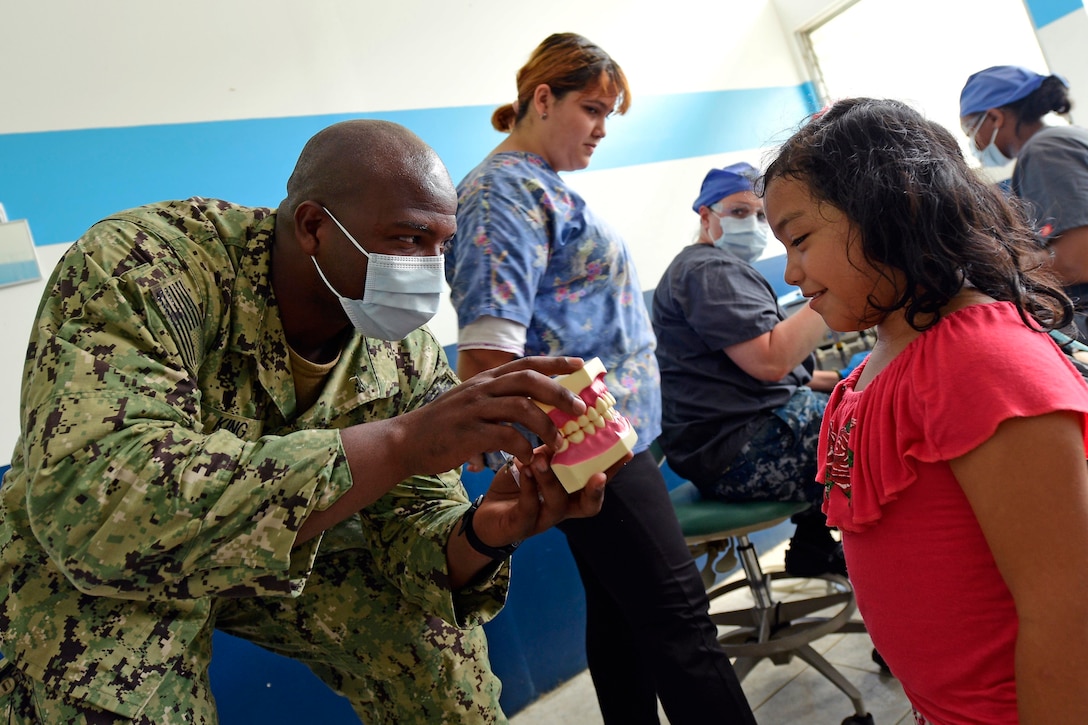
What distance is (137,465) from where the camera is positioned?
3.32 ft

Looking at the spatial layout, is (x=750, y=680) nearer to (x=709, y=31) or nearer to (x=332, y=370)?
(x=332, y=370)

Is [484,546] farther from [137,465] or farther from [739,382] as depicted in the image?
[739,382]

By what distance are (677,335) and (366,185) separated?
4.20 feet

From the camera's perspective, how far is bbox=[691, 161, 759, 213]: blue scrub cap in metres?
2.43

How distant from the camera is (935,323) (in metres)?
1.06

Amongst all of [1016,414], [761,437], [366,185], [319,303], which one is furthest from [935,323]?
[761,437]

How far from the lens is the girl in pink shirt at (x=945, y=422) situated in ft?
2.96

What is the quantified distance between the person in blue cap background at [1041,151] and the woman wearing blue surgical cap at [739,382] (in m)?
0.70

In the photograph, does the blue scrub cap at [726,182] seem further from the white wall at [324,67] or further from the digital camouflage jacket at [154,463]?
the digital camouflage jacket at [154,463]

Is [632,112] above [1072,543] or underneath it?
above

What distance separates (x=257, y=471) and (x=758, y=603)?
6.17ft

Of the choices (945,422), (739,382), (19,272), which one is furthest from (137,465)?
(739,382)

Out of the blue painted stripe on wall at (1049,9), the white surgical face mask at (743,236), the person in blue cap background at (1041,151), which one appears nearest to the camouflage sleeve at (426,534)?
the white surgical face mask at (743,236)

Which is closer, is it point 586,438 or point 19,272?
point 586,438
